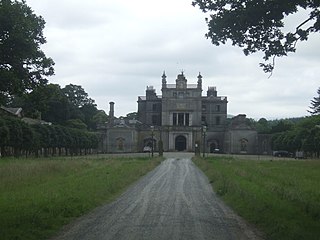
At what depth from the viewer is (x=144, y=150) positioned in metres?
125

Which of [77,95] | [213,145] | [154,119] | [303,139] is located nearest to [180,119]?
[213,145]

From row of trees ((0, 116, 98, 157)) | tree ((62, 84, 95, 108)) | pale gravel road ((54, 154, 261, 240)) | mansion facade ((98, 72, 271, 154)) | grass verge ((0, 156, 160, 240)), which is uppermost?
tree ((62, 84, 95, 108))

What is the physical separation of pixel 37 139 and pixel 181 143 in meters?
58.7

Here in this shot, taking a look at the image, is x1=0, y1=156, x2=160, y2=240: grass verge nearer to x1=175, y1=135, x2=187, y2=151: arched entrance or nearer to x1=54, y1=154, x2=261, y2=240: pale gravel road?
x1=54, y1=154, x2=261, y2=240: pale gravel road

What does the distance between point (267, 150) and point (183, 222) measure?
4413 inches

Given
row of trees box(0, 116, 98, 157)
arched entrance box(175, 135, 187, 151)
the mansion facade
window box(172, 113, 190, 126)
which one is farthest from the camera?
window box(172, 113, 190, 126)

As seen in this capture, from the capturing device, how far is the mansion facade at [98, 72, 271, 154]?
126 metres

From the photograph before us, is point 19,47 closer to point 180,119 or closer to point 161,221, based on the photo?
Answer: point 161,221

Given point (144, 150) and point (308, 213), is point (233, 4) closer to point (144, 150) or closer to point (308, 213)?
point (308, 213)

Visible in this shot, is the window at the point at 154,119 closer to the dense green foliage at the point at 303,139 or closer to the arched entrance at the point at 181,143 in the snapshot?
the arched entrance at the point at 181,143

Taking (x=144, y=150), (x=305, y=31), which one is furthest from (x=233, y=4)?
(x=144, y=150)

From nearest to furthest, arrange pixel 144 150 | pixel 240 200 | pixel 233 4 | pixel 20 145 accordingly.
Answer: pixel 233 4
pixel 240 200
pixel 20 145
pixel 144 150

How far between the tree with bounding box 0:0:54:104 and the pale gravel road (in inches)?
212

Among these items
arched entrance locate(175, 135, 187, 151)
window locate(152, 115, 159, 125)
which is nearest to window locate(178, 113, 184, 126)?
arched entrance locate(175, 135, 187, 151)
